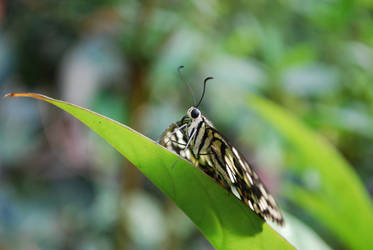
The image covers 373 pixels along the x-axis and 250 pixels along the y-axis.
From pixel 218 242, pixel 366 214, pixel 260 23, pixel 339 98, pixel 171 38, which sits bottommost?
pixel 218 242

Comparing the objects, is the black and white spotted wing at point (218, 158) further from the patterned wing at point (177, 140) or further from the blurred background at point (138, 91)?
the blurred background at point (138, 91)

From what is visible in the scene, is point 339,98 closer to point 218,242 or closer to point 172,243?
point 172,243

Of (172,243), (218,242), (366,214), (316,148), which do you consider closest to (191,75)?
(172,243)

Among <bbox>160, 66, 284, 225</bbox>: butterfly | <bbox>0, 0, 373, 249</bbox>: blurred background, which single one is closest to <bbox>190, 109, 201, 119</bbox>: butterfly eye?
<bbox>160, 66, 284, 225</bbox>: butterfly

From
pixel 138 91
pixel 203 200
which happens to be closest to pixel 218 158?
pixel 203 200

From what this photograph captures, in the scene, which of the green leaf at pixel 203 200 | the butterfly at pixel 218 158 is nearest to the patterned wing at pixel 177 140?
the butterfly at pixel 218 158
